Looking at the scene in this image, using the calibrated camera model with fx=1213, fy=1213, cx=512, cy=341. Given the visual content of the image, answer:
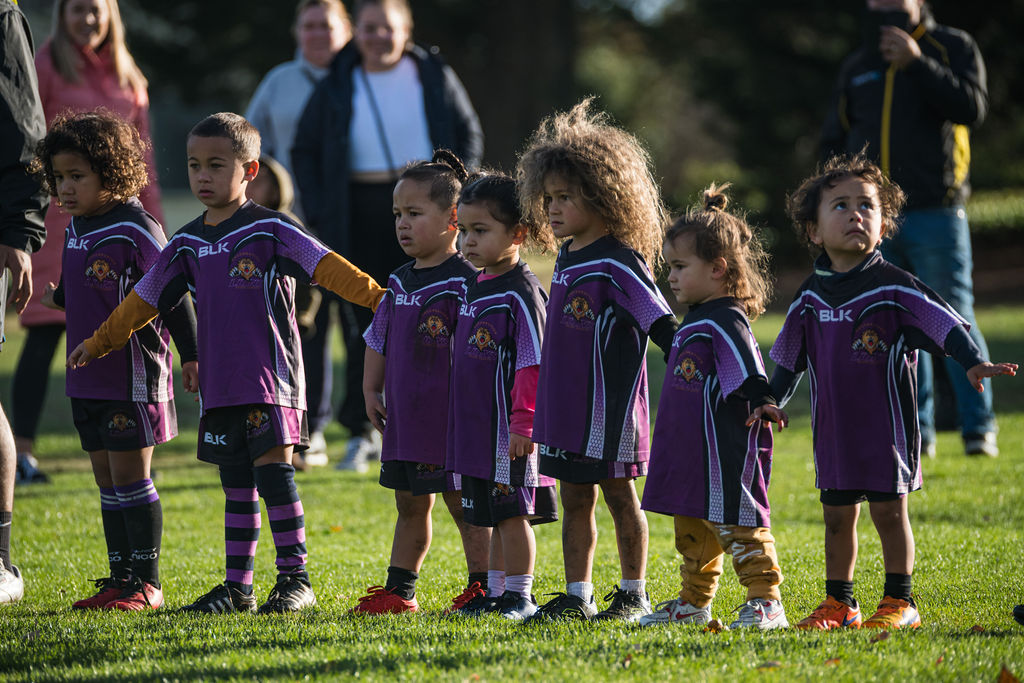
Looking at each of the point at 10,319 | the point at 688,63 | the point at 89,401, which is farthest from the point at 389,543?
the point at 688,63

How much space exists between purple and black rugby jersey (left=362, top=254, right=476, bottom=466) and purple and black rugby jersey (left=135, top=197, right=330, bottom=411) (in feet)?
1.21

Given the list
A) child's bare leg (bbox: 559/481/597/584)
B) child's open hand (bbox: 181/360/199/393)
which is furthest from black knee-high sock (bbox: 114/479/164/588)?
child's bare leg (bbox: 559/481/597/584)

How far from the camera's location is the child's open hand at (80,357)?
4.65 m

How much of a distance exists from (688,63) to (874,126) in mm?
18583

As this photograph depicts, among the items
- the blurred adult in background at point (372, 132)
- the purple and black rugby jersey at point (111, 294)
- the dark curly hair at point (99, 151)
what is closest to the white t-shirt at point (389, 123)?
the blurred adult in background at point (372, 132)

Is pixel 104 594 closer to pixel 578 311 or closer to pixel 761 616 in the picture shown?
pixel 578 311

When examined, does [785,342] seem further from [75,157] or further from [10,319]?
[10,319]

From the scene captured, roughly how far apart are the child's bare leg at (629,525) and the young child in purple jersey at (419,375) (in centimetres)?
63

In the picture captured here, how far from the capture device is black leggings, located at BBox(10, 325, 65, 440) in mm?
7258

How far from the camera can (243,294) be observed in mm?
4523

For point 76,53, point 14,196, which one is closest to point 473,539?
point 14,196

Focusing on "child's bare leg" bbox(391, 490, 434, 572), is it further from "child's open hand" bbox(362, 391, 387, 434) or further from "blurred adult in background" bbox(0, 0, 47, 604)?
"blurred adult in background" bbox(0, 0, 47, 604)

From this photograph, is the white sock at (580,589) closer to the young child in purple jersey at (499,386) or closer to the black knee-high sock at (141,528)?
the young child in purple jersey at (499,386)

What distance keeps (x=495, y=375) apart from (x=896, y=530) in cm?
147
